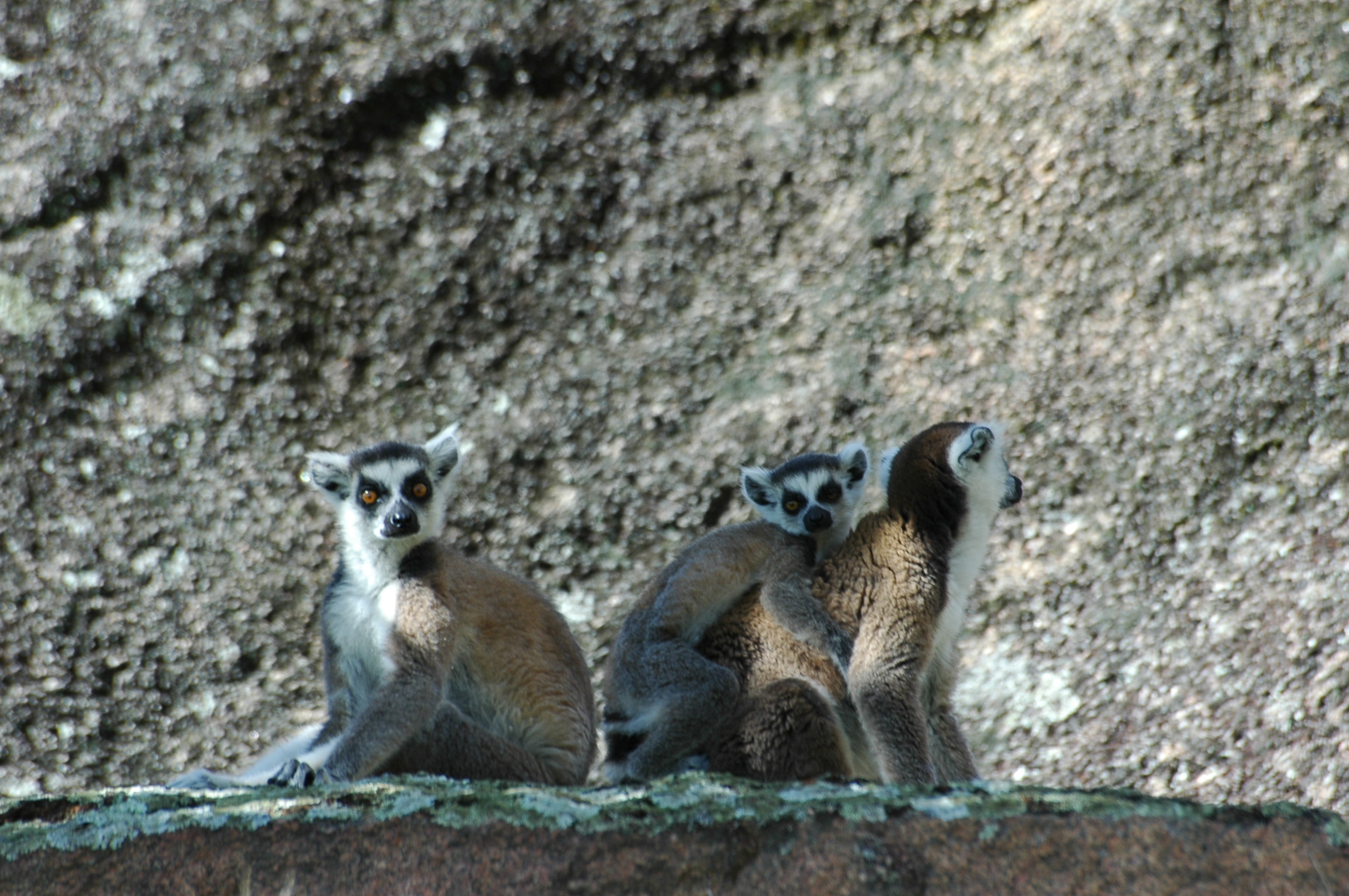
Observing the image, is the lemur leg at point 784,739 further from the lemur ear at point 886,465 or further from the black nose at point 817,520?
the lemur ear at point 886,465

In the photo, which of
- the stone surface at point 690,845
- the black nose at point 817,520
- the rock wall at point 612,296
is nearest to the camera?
the stone surface at point 690,845

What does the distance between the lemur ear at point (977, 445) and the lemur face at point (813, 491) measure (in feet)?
1.88

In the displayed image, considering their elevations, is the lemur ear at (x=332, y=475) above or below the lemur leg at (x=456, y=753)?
above

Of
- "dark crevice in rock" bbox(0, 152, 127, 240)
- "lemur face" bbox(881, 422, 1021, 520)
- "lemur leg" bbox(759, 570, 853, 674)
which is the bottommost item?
"lemur leg" bbox(759, 570, 853, 674)

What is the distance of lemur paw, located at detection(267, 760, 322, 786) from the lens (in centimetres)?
335

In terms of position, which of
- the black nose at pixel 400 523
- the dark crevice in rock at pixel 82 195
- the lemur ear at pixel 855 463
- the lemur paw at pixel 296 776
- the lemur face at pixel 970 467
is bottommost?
the lemur paw at pixel 296 776

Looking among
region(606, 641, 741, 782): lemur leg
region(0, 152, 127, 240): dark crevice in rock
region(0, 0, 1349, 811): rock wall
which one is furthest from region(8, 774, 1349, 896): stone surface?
region(0, 152, 127, 240): dark crevice in rock

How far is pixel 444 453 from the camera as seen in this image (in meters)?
4.46

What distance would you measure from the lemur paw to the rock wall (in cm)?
193

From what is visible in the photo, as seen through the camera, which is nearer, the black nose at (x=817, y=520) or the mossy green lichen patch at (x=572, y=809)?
the mossy green lichen patch at (x=572, y=809)

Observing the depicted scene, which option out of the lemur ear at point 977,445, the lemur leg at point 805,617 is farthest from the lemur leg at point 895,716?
the lemur ear at point 977,445

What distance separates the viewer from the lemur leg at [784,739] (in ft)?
11.7

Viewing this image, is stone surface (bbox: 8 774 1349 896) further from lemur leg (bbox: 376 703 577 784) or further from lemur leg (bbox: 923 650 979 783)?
lemur leg (bbox: 923 650 979 783)

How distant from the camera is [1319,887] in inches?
91.4
